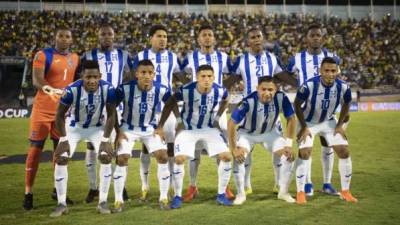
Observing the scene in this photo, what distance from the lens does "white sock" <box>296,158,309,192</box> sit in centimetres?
693

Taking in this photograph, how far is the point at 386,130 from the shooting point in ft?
53.0

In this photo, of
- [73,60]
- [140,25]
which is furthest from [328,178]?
[140,25]

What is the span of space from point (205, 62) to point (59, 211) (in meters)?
3.07

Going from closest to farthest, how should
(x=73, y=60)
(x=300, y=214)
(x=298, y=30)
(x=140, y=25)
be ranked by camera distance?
(x=300, y=214), (x=73, y=60), (x=140, y=25), (x=298, y=30)

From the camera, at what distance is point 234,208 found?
6516 mm

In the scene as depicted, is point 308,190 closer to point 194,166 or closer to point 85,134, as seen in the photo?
point 194,166

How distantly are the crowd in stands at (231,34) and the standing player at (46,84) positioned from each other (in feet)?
67.6

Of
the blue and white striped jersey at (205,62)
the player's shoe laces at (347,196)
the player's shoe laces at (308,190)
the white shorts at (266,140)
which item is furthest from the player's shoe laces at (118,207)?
the player's shoe laces at (347,196)

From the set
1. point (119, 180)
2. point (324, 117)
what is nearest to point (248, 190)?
point (324, 117)

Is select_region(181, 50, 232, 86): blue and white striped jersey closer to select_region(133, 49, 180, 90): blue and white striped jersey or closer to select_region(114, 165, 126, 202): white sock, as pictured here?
select_region(133, 49, 180, 90): blue and white striped jersey

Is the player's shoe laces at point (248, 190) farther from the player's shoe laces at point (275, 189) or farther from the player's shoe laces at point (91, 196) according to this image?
the player's shoe laces at point (91, 196)

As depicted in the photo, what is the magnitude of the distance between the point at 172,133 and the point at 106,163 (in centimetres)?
140

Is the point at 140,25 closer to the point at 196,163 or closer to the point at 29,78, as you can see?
the point at 29,78

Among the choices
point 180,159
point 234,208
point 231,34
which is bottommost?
point 234,208
